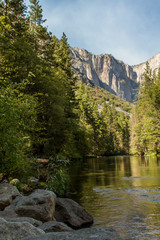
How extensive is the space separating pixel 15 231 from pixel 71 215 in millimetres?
4539

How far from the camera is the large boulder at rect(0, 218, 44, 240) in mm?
3758

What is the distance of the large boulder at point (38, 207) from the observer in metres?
7.06

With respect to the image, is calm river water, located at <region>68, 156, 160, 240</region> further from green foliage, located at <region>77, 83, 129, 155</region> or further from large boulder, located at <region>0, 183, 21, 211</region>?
green foliage, located at <region>77, 83, 129, 155</region>

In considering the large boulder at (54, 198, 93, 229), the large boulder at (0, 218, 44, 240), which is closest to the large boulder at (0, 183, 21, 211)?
the large boulder at (54, 198, 93, 229)

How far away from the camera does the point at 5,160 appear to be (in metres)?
9.27

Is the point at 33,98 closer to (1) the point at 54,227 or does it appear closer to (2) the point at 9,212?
(2) the point at 9,212

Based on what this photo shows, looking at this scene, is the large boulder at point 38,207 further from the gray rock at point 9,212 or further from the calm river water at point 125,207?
the calm river water at point 125,207

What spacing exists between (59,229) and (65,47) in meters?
35.8

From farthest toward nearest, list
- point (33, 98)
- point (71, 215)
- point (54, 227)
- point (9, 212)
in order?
point (33, 98)
point (71, 215)
point (9, 212)
point (54, 227)

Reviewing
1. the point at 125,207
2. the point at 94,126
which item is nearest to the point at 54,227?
the point at 125,207

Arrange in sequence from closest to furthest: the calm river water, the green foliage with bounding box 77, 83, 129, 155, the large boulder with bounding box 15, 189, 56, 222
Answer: the large boulder with bounding box 15, 189, 56, 222 → the calm river water → the green foliage with bounding box 77, 83, 129, 155

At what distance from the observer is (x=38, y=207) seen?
723cm

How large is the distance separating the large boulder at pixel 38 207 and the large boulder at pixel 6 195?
23.2 inches

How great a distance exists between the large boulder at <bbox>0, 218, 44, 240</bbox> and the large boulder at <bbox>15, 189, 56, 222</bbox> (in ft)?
10.1
